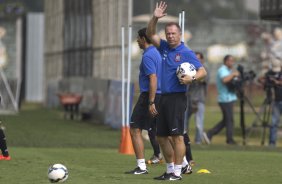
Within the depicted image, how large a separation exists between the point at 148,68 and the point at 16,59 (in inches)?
1760

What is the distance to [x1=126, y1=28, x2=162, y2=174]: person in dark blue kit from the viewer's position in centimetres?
1584

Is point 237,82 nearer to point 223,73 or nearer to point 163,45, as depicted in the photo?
point 223,73

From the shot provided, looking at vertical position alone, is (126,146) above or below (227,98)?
below

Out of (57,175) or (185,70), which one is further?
(185,70)

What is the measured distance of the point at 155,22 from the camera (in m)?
15.1

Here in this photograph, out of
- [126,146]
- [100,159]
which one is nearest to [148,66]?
[100,159]

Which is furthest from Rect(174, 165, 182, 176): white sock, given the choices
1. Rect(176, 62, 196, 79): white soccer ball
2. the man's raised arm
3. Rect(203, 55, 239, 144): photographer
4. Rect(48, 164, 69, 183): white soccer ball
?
Rect(203, 55, 239, 144): photographer

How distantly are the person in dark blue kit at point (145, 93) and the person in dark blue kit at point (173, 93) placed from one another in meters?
0.46

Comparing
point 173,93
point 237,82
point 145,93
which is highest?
point 173,93

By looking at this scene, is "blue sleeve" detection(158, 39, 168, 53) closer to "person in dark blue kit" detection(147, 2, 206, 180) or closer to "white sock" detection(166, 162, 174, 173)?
"person in dark blue kit" detection(147, 2, 206, 180)

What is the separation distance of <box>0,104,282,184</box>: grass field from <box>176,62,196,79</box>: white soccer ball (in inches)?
58.5

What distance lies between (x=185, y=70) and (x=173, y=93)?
1.52 feet

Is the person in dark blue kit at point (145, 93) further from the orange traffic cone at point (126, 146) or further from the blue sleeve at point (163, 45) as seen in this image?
the orange traffic cone at point (126, 146)

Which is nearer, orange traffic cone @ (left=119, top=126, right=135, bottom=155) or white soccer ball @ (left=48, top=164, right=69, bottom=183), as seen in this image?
white soccer ball @ (left=48, top=164, right=69, bottom=183)
